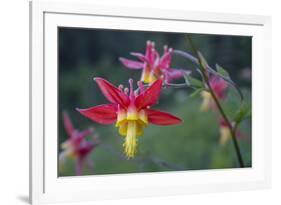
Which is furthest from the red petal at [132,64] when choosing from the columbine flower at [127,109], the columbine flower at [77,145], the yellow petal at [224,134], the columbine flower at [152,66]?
the yellow petal at [224,134]

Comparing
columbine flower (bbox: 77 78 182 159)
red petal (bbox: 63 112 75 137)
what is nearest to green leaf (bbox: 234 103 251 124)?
columbine flower (bbox: 77 78 182 159)

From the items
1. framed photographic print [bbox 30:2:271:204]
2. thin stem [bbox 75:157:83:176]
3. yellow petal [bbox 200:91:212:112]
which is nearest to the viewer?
framed photographic print [bbox 30:2:271:204]

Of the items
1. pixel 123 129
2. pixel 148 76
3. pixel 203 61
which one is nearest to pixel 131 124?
pixel 123 129

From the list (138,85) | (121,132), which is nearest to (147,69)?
(138,85)

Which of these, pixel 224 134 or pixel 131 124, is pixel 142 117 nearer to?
pixel 131 124

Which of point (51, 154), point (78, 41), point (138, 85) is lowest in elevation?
point (51, 154)

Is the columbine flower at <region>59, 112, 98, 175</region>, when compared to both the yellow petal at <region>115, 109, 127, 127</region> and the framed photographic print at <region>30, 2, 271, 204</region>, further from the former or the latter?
the yellow petal at <region>115, 109, 127, 127</region>

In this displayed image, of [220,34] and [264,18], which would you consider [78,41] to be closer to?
[220,34]
